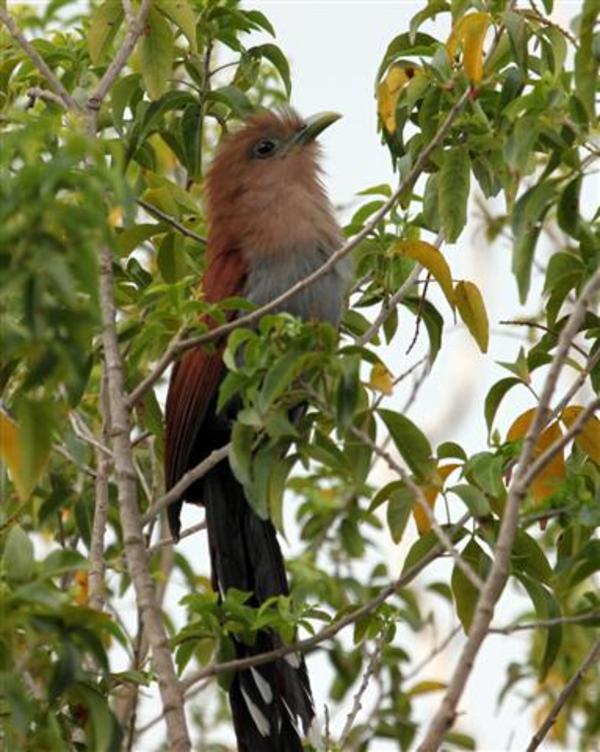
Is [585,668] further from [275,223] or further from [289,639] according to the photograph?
[275,223]

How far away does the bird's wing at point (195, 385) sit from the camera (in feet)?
13.4

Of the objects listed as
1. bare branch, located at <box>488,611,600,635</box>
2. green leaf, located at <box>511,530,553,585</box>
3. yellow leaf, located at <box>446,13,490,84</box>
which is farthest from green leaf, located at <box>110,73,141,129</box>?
bare branch, located at <box>488,611,600,635</box>

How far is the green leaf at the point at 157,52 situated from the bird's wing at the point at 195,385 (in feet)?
2.06

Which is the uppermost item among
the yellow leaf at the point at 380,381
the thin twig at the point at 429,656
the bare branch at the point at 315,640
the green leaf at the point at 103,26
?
the green leaf at the point at 103,26

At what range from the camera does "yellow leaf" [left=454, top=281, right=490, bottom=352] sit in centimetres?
351

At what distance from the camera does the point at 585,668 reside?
3135mm

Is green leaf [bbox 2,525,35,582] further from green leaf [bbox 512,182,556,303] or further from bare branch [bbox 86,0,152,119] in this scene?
bare branch [bbox 86,0,152,119]

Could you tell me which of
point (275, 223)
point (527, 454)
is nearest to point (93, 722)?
point (527, 454)

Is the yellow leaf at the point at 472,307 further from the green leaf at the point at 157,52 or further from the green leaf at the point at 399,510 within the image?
the green leaf at the point at 157,52

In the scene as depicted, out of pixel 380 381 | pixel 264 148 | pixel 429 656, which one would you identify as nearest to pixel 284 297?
pixel 380 381

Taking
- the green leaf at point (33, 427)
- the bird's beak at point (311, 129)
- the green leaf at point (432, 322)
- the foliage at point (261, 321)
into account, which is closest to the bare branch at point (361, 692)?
the foliage at point (261, 321)

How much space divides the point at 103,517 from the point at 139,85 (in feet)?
3.10

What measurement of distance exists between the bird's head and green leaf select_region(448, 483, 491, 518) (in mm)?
1461

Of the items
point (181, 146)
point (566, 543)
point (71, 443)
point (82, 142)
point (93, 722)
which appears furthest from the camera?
point (181, 146)
